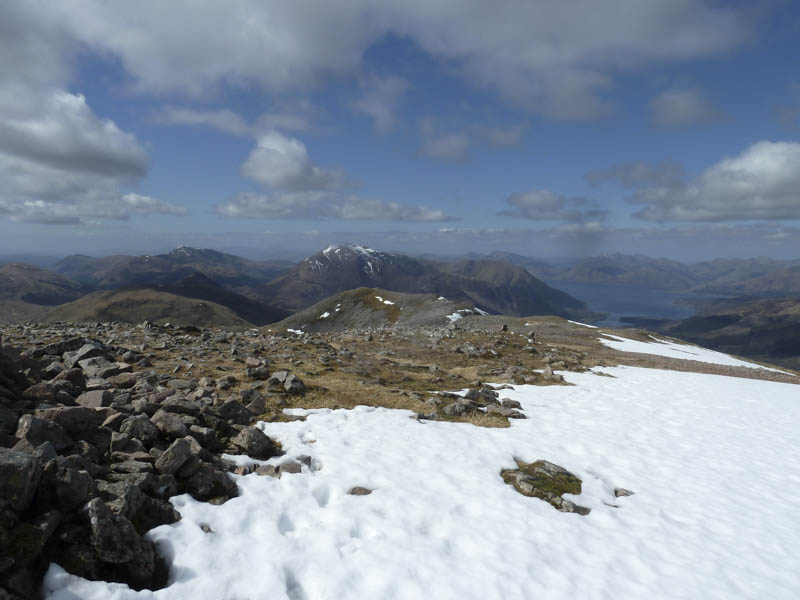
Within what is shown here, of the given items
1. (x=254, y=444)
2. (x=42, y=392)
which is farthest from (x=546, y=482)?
(x=42, y=392)

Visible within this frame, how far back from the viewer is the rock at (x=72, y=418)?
9.27m

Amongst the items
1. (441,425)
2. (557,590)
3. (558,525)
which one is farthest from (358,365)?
(557,590)

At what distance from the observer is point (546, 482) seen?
1211cm

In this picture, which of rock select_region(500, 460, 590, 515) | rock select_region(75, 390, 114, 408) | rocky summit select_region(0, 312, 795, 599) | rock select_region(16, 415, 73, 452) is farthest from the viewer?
rock select_region(75, 390, 114, 408)

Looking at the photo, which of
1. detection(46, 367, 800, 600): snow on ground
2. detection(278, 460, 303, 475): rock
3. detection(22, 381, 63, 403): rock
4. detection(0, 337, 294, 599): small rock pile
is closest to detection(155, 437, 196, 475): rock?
detection(0, 337, 294, 599): small rock pile

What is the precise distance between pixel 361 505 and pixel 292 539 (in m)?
→ 2.06

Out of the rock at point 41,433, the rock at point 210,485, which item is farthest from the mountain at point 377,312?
the rock at point 41,433

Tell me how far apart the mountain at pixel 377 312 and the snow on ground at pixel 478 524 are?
68.9m

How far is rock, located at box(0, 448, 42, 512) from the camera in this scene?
5973mm

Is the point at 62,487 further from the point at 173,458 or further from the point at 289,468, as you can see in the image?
the point at 289,468

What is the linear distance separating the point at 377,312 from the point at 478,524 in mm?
117381

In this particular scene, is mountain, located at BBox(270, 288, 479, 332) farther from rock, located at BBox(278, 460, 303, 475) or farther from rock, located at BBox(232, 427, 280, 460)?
rock, located at BBox(278, 460, 303, 475)

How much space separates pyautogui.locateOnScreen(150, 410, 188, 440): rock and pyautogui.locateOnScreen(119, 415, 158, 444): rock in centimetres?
36

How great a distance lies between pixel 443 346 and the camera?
130ft
